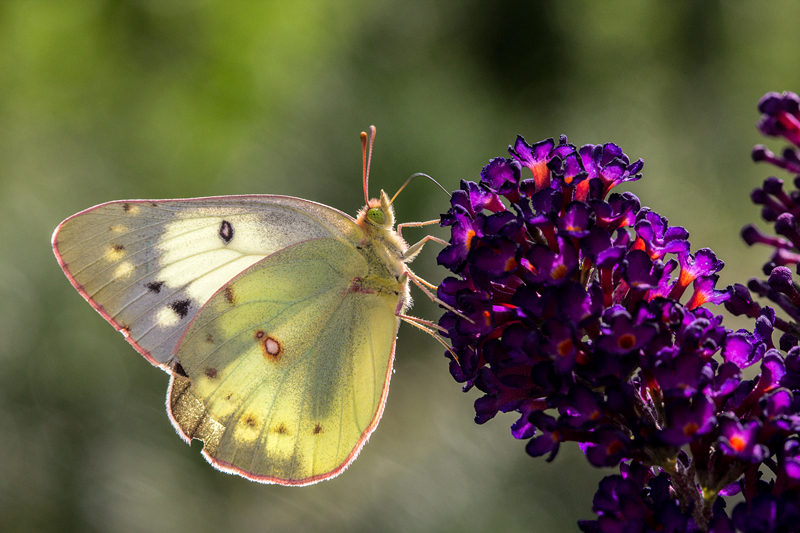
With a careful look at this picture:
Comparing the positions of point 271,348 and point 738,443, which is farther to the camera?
point 271,348

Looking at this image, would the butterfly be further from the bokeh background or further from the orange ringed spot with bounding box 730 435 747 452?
the bokeh background

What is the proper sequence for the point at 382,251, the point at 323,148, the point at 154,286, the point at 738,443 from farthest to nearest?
the point at 323,148, the point at 382,251, the point at 154,286, the point at 738,443

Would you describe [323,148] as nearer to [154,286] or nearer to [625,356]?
[154,286]

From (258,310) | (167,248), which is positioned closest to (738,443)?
(258,310)

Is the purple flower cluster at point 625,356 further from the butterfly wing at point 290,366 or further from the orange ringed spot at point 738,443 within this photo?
the butterfly wing at point 290,366

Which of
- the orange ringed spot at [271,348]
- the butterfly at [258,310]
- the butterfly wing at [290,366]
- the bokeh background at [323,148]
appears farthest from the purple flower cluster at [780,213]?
the bokeh background at [323,148]

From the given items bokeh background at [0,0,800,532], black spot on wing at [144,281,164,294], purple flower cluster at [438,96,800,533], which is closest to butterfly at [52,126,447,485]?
black spot on wing at [144,281,164,294]

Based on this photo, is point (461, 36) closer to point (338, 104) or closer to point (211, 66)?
point (338, 104)
